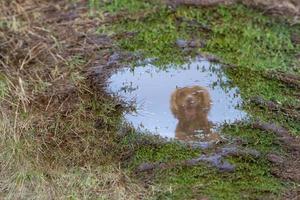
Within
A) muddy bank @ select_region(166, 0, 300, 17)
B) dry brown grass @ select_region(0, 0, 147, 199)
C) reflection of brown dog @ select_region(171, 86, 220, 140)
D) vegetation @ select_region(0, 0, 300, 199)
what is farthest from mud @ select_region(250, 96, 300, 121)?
dry brown grass @ select_region(0, 0, 147, 199)

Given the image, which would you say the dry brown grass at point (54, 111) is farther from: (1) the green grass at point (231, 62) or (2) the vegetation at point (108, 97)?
(1) the green grass at point (231, 62)

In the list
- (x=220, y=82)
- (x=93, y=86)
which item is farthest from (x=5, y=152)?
(x=220, y=82)

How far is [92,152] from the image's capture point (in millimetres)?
2125

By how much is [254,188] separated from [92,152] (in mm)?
834

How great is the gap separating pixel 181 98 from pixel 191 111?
0.11m

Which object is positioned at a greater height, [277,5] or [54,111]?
[277,5]

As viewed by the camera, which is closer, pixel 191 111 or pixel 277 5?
pixel 277 5

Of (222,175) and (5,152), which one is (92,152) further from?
(222,175)

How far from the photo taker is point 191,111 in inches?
82.8

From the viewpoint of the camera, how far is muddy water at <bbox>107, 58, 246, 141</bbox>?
1.94 m

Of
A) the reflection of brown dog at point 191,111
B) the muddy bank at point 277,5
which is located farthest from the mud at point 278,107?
the muddy bank at point 277,5

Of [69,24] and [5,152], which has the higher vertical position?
[69,24]

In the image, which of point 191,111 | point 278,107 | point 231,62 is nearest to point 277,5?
point 231,62

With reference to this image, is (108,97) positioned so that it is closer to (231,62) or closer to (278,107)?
(231,62)
